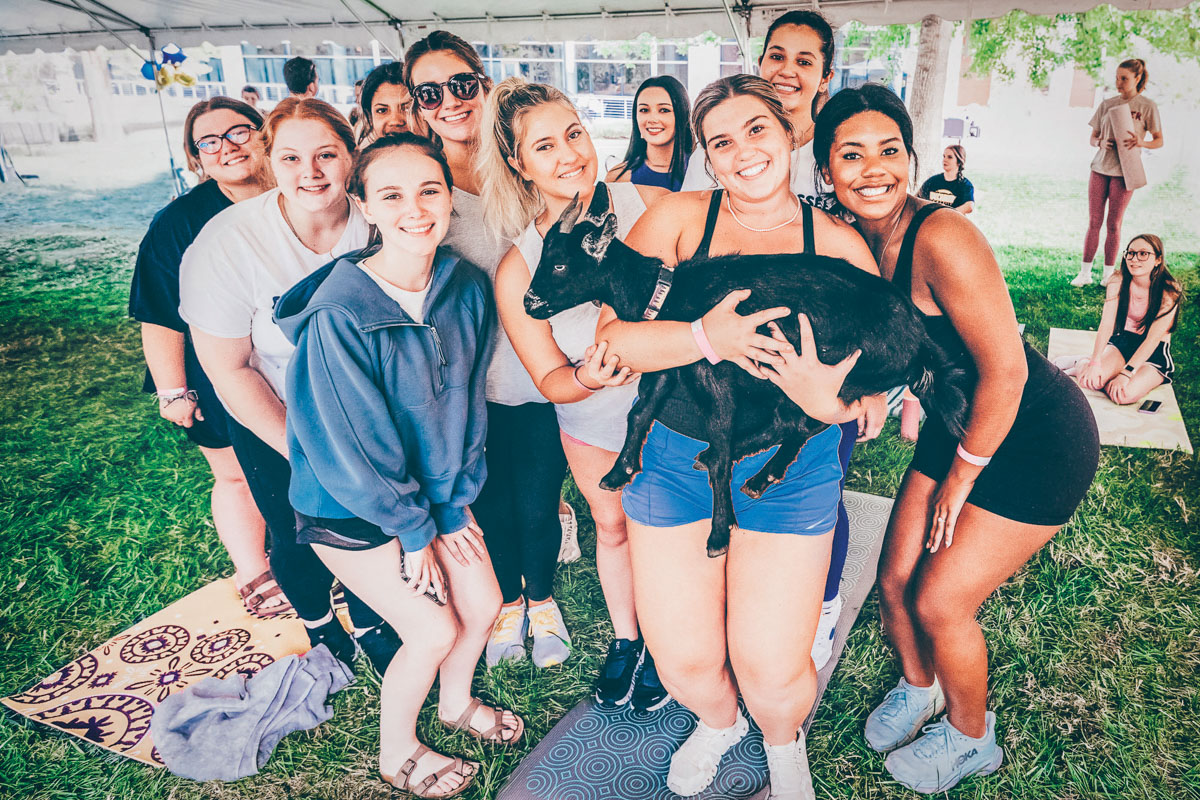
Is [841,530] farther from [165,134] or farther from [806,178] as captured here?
[165,134]

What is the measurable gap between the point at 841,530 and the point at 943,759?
97cm

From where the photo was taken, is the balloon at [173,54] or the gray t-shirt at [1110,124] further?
the balloon at [173,54]

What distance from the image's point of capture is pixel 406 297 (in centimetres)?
246

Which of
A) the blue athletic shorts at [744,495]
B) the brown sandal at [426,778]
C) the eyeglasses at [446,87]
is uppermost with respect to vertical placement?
the eyeglasses at [446,87]

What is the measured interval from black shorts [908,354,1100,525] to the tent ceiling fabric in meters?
1.98

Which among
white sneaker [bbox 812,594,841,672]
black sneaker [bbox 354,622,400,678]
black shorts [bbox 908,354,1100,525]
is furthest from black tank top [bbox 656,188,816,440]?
black sneaker [bbox 354,622,400,678]

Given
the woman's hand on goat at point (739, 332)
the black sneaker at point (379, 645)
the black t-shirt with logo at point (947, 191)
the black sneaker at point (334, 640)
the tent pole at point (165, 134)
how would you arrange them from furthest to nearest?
the tent pole at point (165, 134)
the black sneaker at point (334, 640)
the black sneaker at point (379, 645)
the black t-shirt with logo at point (947, 191)
the woman's hand on goat at point (739, 332)

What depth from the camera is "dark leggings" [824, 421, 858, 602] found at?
2584mm

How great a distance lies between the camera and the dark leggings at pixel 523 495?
2.94 m

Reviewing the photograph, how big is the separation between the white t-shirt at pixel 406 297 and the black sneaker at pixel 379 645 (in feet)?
5.66

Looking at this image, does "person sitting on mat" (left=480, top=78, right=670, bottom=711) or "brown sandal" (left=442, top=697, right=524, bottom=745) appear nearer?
"person sitting on mat" (left=480, top=78, right=670, bottom=711)

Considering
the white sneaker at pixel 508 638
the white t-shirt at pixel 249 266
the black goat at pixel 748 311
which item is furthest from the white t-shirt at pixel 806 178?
the white sneaker at pixel 508 638

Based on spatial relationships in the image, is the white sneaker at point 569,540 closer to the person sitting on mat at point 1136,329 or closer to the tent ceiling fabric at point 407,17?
the tent ceiling fabric at point 407,17

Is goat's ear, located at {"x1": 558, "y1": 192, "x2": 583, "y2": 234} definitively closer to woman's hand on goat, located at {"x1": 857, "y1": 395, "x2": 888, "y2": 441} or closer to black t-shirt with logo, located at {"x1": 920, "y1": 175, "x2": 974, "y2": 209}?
woman's hand on goat, located at {"x1": 857, "y1": 395, "x2": 888, "y2": 441}
